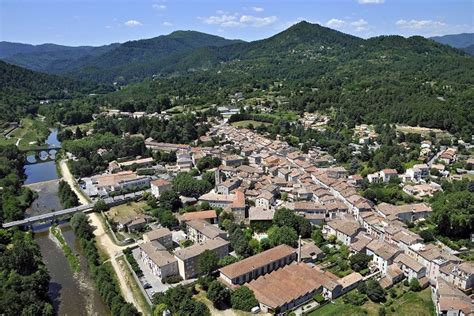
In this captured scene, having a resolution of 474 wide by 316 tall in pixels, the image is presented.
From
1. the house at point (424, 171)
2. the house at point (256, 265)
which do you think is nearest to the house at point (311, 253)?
the house at point (256, 265)

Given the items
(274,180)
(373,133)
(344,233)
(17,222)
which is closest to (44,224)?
(17,222)

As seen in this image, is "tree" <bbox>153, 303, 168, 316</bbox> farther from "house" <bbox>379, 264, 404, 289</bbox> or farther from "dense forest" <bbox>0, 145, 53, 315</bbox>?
"house" <bbox>379, 264, 404, 289</bbox>

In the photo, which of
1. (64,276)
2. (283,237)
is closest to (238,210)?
(283,237)

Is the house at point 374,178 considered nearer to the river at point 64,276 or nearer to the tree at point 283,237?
the tree at point 283,237

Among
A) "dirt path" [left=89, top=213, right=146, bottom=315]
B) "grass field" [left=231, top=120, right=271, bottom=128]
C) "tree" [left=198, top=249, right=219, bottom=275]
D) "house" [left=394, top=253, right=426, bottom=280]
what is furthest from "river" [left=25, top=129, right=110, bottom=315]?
"grass field" [left=231, top=120, right=271, bottom=128]

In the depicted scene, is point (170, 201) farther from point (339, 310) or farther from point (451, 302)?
point (451, 302)
